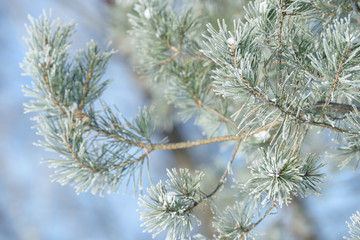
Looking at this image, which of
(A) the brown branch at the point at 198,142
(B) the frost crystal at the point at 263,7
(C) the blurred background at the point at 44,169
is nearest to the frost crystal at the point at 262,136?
(A) the brown branch at the point at 198,142

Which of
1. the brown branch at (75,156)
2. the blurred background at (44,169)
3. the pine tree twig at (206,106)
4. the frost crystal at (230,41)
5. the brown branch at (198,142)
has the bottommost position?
the brown branch at (75,156)

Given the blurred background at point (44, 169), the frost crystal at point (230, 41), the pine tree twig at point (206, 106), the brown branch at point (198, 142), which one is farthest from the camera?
the blurred background at point (44, 169)

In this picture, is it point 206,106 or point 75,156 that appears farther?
point 206,106

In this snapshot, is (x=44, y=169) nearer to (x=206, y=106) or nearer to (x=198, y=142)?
(x=206, y=106)

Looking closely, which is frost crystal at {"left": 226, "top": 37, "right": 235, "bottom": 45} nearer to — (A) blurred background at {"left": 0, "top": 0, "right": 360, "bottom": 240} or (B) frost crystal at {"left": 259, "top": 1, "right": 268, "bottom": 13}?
(B) frost crystal at {"left": 259, "top": 1, "right": 268, "bottom": 13}

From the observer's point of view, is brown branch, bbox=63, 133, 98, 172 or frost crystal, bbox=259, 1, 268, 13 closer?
frost crystal, bbox=259, 1, 268, 13

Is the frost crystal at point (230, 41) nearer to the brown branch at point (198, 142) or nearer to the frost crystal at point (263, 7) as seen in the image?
the frost crystal at point (263, 7)

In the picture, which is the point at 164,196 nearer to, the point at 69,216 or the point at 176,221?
the point at 176,221

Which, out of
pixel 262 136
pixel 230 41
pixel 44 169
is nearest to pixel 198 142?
pixel 262 136

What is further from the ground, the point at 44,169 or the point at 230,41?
the point at 44,169

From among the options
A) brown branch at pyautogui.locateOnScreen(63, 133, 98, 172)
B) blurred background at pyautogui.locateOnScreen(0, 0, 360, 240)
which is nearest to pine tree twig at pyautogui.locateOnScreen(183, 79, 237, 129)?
brown branch at pyautogui.locateOnScreen(63, 133, 98, 172)

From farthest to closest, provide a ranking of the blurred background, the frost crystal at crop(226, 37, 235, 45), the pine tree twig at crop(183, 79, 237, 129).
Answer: the blurred background < the pine tree twig at crop(183, 79, 237, 129) < the frost crystal at crop(226, 37, 235, 45)

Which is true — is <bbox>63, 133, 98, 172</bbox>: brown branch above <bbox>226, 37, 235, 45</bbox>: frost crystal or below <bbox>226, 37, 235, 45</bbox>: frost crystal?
below

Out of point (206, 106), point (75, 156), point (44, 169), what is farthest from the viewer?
point (44, 169)
